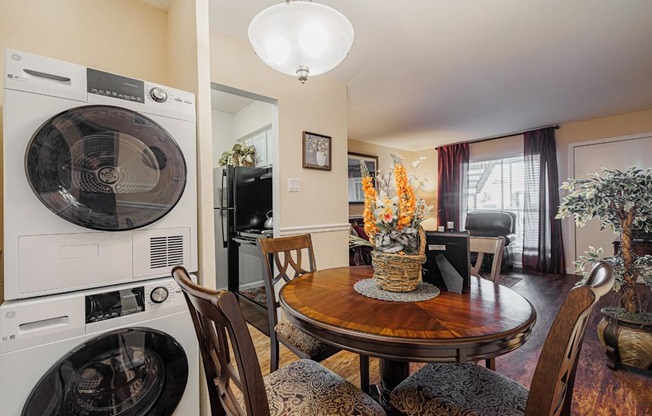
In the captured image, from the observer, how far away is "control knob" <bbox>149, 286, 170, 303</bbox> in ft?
3.91

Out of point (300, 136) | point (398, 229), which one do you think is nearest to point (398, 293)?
point (398, 229)

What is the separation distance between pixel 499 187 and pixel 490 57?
11.9 feet

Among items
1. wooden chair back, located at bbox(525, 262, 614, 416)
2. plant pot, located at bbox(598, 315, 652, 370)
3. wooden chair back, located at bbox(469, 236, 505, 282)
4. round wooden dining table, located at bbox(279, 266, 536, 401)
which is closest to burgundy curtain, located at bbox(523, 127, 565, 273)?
plant pot, located at bbox(598, 315, 652, 370)

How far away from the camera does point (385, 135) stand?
548cm

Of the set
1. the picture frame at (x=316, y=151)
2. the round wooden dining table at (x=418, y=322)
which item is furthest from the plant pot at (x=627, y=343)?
the picture frame at (x=316, y=151)

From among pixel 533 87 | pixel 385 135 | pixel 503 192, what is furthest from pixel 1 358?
pixel 503 192

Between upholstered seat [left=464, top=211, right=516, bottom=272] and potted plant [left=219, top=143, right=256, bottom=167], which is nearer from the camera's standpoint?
potted plant [left=219, top=143, right=256, bottom=167]

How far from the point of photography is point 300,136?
2686 millimetres

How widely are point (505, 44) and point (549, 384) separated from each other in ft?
8.67

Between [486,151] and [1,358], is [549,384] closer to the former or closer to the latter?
[1,358]

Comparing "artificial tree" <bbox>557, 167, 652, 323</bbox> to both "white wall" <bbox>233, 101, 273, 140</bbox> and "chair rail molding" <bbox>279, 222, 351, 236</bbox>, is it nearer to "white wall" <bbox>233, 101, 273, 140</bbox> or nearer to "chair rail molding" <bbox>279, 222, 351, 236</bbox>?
"chair rail molding" <bbox>279, 222, 351, 236</bbox>

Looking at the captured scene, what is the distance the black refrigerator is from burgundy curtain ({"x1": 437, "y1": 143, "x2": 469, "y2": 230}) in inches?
165

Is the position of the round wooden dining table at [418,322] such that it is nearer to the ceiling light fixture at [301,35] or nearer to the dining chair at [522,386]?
the dining chair at [522,386]

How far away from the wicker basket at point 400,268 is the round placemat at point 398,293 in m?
0.03
